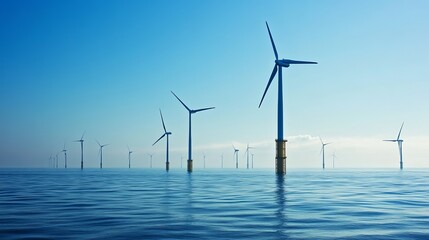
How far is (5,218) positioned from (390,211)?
20.3m

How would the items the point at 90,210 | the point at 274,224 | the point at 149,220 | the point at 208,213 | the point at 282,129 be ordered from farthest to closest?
1. the point at 282,129
2. the point at 90,210
3. the point at 208,213
4. the point at 149,220
5. the point at 274,224

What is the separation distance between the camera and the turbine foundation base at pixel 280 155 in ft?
246

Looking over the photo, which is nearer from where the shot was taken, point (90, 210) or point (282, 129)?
point (90, 210)

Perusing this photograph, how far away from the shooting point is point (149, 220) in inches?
704

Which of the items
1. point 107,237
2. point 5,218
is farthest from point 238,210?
point 5,218

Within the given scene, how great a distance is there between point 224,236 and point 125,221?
5.81 meters

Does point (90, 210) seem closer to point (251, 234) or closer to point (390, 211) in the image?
point (251, 234)

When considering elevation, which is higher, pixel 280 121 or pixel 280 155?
pixel 280 121

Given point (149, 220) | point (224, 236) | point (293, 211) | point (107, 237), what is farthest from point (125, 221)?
point (293, 211)

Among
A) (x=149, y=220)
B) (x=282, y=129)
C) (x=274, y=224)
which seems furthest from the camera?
(x=282, y=129)

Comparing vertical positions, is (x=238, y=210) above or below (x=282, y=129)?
below

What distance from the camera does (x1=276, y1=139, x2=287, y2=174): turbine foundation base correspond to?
7488 centimetres

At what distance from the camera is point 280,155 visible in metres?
76.5

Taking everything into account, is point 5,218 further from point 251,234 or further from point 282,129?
point 282,129
